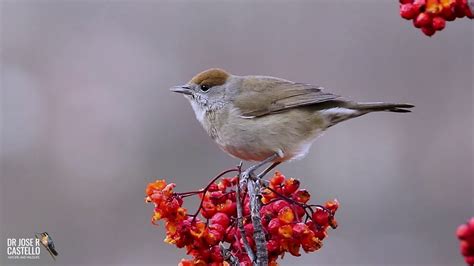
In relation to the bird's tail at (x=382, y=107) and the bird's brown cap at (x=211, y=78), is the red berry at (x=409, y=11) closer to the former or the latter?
the bird's tail at (x=382, y=107)

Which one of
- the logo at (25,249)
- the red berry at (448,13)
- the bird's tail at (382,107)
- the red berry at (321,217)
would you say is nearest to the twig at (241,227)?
the red berry at (321,217)

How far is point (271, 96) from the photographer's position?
4.63 meters

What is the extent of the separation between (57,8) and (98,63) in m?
0.83

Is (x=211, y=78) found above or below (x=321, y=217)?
above

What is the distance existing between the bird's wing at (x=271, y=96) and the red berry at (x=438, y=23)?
2102mm

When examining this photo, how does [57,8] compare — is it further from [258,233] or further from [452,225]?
[258,233]

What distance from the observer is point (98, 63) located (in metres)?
9.18

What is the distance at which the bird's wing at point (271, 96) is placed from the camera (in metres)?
4.53

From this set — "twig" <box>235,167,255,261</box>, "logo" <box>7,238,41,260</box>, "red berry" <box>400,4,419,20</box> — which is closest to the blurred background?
"logo" <box>7,238,41,260</box>

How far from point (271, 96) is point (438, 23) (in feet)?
7.66

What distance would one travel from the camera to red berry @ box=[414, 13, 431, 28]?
7.73 ft

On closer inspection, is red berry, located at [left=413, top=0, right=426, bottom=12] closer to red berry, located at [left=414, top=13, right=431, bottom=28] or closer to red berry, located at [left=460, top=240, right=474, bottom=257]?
red berry, located at [left=414, top=13, right=431, bottom=28]

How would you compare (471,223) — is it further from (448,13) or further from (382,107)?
(382,107)

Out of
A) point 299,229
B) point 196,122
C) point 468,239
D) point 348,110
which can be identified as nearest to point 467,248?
→ point 468,239
